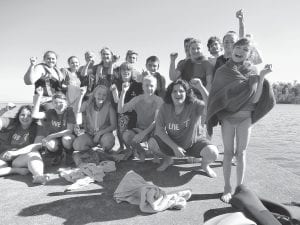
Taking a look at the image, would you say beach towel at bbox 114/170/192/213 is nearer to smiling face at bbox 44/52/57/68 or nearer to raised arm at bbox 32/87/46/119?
raised arm at bbox 32/87/46/119

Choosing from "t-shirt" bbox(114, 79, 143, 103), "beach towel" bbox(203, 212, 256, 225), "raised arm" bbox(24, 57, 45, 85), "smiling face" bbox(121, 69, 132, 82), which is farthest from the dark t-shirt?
"beach towel" bbox(203, 212, 256, 225)

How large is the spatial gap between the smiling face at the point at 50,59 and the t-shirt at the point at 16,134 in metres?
1.51

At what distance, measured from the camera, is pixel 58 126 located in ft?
17.4

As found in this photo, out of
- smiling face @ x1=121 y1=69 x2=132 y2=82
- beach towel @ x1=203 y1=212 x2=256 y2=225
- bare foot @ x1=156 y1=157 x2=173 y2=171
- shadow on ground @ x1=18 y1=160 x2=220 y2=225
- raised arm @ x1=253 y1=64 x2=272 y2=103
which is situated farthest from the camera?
smiling face @ x1=121 y1=69 x2=132 y2=82

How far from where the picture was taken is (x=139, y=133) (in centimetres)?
518

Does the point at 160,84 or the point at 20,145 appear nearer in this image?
the point at 20,145

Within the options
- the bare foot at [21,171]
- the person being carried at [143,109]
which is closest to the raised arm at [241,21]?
the person being carried at [143,109]

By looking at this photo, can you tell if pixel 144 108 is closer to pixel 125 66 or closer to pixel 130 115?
pixel 130 115

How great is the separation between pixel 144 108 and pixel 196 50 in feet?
4.89

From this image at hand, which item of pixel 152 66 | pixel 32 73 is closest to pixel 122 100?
pixel 152 66

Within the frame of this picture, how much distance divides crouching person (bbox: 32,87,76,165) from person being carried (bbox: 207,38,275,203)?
8.92ft

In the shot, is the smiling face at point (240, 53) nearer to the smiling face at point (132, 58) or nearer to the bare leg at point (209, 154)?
the bare leg at point (209, 154)

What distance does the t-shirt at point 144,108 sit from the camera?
17.6ft

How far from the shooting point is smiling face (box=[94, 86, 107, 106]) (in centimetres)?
531
